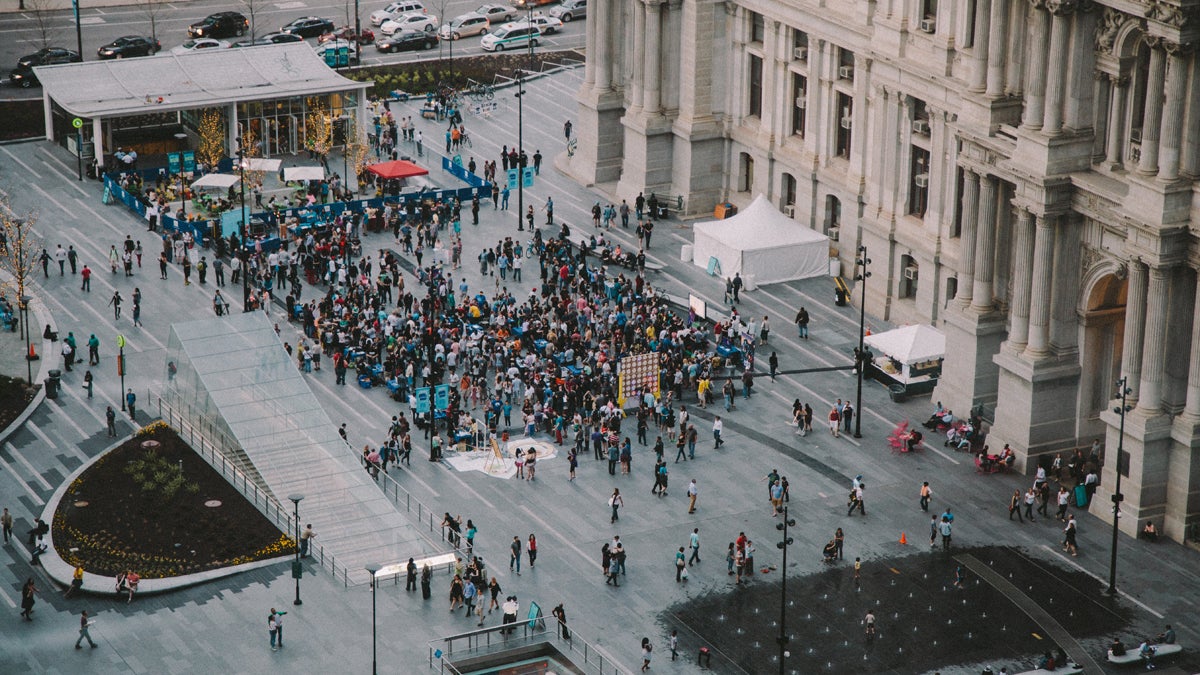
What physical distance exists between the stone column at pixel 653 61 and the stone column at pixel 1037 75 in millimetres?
31471

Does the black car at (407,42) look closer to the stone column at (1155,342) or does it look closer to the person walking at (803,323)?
the person walking at (803,323)

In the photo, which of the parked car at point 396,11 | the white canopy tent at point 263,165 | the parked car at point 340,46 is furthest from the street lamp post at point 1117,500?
the parked car at point 396,11

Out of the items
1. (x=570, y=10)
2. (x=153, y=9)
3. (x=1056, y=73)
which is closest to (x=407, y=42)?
(x=570, y=10)

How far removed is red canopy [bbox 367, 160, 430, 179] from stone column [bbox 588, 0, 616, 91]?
10376 mm

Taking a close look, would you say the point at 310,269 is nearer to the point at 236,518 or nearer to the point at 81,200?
the point at 81,200

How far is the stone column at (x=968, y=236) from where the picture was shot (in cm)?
8262

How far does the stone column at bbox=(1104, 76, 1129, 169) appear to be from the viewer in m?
75.9

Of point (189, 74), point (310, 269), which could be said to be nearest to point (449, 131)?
point (189, 74)

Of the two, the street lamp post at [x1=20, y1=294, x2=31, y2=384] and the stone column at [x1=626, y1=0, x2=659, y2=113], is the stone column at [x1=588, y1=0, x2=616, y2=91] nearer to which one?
the stone column at [x1=626, y1=0, x2=659, y2=113]

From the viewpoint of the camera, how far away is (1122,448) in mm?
75438

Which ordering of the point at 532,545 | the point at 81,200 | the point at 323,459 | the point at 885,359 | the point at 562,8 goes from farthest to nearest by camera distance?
the point at 562,8
the point at 81,200
the point at 885,359
the point at 323,459
the point at 532,545

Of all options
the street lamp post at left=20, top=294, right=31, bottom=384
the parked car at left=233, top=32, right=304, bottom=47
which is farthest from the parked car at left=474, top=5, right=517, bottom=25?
the street lamp post at left=20, top=294, right=31, bottom=384

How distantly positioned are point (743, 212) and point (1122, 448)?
96.6 ft

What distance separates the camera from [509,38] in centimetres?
13675
